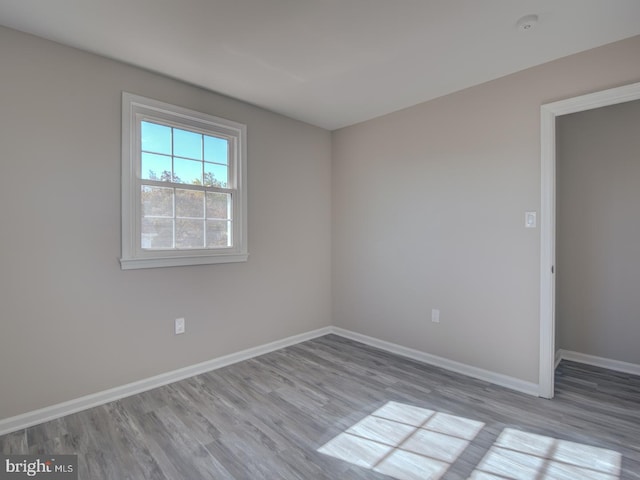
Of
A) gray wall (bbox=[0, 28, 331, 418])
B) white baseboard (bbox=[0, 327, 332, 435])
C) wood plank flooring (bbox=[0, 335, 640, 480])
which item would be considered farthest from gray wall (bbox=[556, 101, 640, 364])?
gray wall (bbox=[0, 28, 331, 418])

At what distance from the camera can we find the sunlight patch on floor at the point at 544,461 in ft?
5.45

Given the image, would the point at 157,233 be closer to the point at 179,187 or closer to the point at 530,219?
the point at 179,187

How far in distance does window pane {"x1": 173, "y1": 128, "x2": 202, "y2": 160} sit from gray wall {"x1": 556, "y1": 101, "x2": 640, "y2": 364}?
3.23 meters

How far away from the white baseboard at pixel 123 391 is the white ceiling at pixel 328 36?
240 centimetres

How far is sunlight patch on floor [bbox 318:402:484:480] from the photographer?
68.5 inches

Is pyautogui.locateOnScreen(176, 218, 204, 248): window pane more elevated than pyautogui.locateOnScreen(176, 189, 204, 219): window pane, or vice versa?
pyautogui.locateOnScreen(176, 189, 204, 219): window pane

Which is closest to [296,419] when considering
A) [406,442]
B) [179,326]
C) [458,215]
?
[406,442]

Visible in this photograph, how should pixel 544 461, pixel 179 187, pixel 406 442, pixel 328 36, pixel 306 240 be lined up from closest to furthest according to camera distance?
pixel 544 461, pixel 406 442, pixel 328 36, pixel 179 187, pixel 306 240

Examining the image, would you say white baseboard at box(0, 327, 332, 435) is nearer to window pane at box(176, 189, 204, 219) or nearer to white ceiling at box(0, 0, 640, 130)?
window pane at box(176, 189, 204, 219)

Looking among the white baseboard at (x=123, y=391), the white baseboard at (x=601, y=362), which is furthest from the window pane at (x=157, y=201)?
the white baseboard at (x=601, y=362)

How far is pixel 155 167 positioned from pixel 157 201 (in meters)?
0.27

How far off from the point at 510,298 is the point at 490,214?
694 millimetres

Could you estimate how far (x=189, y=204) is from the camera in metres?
2.85

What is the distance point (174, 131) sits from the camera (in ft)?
9.11
